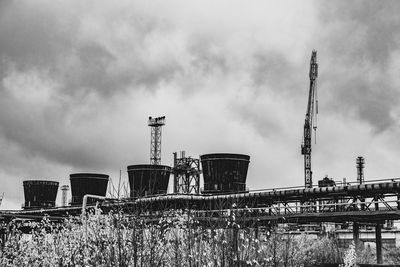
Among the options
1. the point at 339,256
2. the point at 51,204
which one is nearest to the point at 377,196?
the point at 339,256

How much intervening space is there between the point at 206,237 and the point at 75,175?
80.4 metres

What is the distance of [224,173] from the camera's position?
71.2 meters

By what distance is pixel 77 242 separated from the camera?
19.6m

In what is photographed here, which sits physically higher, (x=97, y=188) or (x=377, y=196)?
(x=97, y=188)

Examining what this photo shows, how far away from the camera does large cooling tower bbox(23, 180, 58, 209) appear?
343ft

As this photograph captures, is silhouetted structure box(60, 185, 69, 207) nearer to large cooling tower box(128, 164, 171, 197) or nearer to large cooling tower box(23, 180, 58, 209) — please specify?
large cooling tower box(23, 180, 58, 209)

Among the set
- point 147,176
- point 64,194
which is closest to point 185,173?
point 147,176

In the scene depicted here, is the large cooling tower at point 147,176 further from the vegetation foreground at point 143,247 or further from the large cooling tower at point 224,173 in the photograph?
the vegetation foreground at point 143,247

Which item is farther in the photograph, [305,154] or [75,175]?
[305,154]

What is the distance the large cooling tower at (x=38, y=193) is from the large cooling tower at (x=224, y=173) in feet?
151

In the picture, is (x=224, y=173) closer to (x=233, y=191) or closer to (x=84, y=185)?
(x=233, y=191)

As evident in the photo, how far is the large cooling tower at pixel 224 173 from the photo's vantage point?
231ft

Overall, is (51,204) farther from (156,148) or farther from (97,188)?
(156,148)

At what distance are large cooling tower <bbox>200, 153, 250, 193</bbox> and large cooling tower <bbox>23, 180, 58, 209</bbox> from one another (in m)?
45.9
